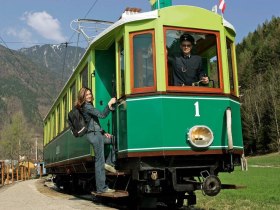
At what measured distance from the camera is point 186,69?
278 inches

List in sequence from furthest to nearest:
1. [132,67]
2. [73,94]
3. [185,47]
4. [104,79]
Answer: [73,94]
[104,79]
[185,47]
[132,67]

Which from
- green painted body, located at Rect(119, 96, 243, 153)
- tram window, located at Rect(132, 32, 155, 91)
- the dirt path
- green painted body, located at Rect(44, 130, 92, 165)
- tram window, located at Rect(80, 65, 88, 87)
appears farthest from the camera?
tram window, located at Rect(80, 65, 88, 87)

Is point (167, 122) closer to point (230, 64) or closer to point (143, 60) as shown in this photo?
point (143, 60)

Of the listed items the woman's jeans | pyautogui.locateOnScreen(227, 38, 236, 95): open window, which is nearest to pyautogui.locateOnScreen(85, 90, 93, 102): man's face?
the woman's jeans

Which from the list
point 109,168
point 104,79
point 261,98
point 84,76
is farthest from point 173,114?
point 261,98

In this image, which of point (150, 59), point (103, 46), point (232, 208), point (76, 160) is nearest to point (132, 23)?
point (150, 59)

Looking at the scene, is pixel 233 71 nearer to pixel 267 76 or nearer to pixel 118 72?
pixel 118 72

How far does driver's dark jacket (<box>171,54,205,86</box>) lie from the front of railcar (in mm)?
105

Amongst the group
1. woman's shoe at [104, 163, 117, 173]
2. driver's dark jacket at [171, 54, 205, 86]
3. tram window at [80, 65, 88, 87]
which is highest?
tram window at [80, 65, 88, 87]

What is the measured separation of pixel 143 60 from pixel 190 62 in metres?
0.80

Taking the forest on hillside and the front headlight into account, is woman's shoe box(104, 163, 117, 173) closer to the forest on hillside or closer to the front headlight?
the front headlight

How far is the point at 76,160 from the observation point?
9719mm

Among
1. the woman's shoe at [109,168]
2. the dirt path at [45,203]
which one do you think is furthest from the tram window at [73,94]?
the woman's shoe at [109,168]

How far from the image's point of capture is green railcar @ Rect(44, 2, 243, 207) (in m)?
6.67
